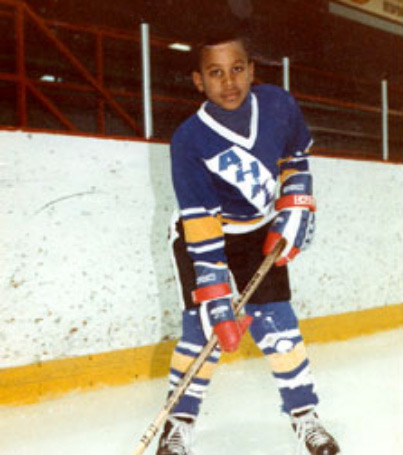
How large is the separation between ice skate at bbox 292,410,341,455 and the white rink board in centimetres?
98

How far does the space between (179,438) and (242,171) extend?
66 cm

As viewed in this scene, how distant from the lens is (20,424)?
1652 mm

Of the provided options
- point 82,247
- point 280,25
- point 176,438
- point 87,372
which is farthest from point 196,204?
point 280,25

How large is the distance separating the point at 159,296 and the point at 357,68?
5565 millimetres

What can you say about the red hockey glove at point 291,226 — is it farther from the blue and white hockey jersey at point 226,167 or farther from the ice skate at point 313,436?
the ice skate at point 313,436

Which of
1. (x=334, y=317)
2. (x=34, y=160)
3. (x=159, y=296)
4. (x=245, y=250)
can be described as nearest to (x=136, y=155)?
(x=34, y=160)

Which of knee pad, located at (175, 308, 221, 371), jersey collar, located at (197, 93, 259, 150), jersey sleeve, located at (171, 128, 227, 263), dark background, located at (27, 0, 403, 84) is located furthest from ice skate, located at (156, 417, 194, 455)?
dark background, located at (27, 0, 403, 84)

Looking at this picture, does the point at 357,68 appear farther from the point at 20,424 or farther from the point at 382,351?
the point at 20,424

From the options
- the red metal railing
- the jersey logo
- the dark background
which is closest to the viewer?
the jersey logo

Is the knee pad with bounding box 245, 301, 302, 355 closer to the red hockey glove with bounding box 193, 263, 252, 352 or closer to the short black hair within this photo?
the red hockey glove with bounding box 193, 263, 252, 352

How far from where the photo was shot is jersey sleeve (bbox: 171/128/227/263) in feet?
4.17

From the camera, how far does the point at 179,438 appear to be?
4.33 feet

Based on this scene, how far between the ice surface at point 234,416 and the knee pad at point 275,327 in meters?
0.28

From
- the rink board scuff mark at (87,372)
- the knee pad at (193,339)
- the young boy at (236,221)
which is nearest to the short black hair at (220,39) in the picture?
the young boy at (236,221)
